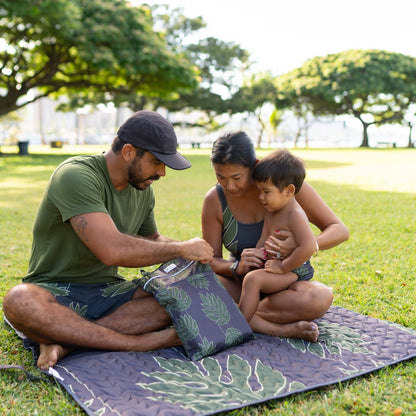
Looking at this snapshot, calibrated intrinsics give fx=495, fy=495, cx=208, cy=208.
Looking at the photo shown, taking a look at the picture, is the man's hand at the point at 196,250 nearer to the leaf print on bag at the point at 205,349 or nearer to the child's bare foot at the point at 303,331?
the leaf print on bag at the point at 205,349

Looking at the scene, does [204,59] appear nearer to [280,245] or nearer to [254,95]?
[254,95]

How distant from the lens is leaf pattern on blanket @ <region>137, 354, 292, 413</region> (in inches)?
96.0

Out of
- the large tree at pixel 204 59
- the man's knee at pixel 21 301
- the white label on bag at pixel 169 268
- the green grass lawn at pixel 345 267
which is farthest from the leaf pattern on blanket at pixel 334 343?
the large tree at pixel 204 59

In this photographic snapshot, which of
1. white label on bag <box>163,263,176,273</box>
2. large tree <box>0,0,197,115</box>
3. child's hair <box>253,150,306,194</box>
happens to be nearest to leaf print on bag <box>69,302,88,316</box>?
white label on bag <box>163,263,176,273</box>

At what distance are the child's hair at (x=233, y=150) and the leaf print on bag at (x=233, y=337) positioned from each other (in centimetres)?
107

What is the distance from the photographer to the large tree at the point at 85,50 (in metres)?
20.0

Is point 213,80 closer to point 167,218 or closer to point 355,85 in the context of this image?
point 355,85

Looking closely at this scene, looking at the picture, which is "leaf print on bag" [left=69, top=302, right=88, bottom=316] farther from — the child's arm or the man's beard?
the child's arm

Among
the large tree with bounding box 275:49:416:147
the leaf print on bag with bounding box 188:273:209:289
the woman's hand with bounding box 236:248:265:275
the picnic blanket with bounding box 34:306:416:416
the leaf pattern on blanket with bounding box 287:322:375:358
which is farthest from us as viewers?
the large tree with bounding box 275:49:416:147

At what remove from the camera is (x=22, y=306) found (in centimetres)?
283

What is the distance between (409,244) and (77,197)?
14.9 feet

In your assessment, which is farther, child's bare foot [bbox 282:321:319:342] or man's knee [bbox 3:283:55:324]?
child's bare foot [bbox 282:321:319:342]

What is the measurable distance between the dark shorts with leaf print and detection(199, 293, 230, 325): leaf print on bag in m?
0.51

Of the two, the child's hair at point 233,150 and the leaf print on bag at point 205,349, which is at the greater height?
the child's hair at point 233,150
